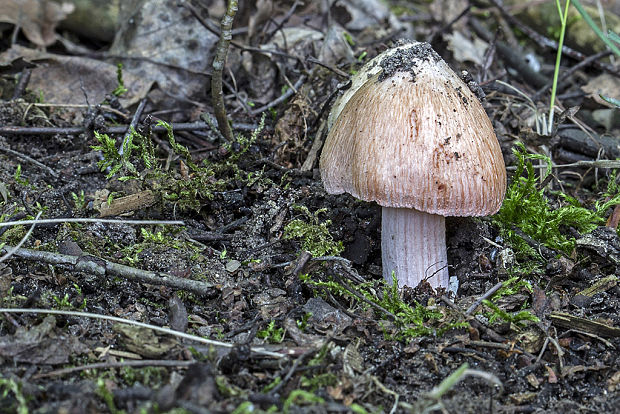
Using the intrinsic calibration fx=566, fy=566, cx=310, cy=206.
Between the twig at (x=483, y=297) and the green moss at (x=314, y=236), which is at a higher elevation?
the green moss at (x=314, y=236)

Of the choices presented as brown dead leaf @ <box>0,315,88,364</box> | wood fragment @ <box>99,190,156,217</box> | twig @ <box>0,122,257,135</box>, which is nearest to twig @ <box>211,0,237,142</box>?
twig @ <box>0,122,257,135</box>

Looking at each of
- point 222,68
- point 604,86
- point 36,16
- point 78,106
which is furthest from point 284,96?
point 604,86

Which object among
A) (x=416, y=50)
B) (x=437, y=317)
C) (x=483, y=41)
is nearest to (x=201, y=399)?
(x=437, y=317)

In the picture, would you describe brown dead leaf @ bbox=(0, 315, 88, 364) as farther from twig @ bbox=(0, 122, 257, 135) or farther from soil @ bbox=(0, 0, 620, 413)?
twig @ bbox=(0, 122, 257, 135)

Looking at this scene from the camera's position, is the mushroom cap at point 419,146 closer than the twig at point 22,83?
Yes

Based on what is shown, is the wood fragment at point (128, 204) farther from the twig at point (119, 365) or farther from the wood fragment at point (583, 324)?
the wood fragment at point (583, 324)

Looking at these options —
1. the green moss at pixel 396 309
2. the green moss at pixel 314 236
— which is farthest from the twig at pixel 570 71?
the green moss at pixel 396 309
